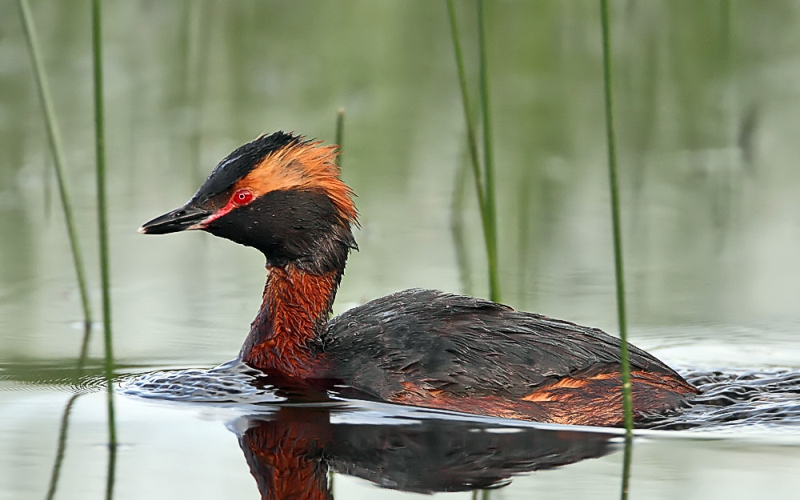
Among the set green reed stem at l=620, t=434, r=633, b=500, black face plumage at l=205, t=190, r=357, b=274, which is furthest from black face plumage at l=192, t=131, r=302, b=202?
green reed stem at l=620, t=434, r=633, b=500

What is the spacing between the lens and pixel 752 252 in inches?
346

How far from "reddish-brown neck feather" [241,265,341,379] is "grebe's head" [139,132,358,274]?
0.23 feet

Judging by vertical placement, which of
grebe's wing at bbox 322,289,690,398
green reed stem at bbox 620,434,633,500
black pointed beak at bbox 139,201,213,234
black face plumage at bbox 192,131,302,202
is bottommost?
green reed stem at bbox 620,434,633,500

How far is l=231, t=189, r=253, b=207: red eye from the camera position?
6406mm

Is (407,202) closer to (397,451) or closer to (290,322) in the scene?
(290,322)

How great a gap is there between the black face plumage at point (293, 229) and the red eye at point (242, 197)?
24 mm

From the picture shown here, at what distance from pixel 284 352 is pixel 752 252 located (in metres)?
3.73

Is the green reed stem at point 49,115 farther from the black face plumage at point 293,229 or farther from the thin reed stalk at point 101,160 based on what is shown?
the thin reed stalk at point 101,160

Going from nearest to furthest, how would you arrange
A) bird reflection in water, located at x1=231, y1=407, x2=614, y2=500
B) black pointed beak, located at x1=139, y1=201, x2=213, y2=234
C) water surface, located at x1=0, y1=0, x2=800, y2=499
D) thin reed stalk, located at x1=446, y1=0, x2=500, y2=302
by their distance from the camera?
bird reflection in water, located at x1=231, y1=407, x2=614, y2=500 → water surface, located at x1=0, y1=0, x2=800, y2=499 → thin reed stalk, located at x1=446, y1=0, x2=500, y2=302 → black pointed beak, located at x1=139, y1=201, x2=213, y2=234

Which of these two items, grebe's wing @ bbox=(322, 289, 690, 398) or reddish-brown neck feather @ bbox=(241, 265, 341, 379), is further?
reddish-brown neck feather @ bbox=(241, 265, 341, 379)

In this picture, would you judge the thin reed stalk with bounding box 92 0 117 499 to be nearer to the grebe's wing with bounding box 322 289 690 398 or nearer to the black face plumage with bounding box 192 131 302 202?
the grebe's wing with bounding box 322 289 690 398

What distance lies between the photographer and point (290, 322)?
21.4 feet

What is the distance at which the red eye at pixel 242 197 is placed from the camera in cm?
641

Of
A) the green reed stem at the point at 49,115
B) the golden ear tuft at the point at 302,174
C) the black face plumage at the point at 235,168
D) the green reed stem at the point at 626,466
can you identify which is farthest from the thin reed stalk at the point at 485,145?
the green reed stem at the point at 49,115
